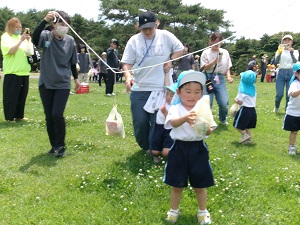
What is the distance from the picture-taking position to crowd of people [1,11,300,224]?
356 cm

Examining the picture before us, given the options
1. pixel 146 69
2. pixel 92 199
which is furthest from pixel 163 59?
pixel 92 199

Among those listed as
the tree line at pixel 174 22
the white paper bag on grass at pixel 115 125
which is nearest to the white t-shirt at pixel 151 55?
the white paper bag on grass at pixel 115 125

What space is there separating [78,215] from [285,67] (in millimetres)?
7624

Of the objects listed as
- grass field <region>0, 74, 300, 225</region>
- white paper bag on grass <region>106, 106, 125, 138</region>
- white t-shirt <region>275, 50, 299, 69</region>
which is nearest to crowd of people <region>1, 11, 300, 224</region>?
white paper bag on grass <region>106, 106, 125, 138</region>

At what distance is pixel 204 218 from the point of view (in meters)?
3.63

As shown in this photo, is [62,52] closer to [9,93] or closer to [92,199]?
[92,199]

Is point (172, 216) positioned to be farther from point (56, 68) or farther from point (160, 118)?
point (56, 68)

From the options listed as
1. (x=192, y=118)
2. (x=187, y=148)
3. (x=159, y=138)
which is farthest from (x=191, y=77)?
(x=159, y=138)

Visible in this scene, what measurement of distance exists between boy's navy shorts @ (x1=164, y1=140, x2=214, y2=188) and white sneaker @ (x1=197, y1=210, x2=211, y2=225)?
0.31 metres

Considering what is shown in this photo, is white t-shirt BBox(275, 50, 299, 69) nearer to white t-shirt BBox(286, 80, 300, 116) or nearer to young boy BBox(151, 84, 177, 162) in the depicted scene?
white t-shirt BBox(286, 80, 300, 116)

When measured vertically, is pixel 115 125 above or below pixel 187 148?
below

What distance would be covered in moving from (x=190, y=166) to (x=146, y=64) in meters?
2.03

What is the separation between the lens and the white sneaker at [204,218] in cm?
362

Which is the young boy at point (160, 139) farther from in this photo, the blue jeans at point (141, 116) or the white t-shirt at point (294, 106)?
the white t-shirt at point (294, 106)
